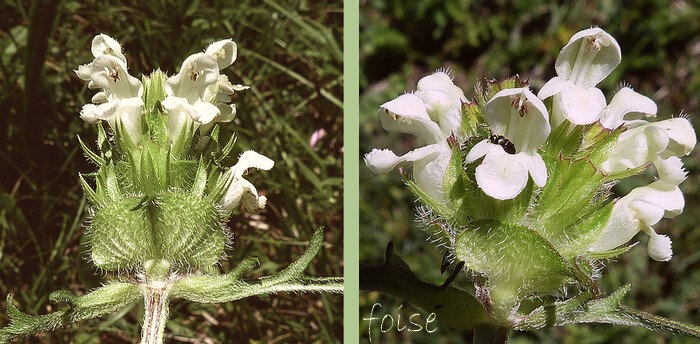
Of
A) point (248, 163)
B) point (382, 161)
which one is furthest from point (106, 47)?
point (382, 161)

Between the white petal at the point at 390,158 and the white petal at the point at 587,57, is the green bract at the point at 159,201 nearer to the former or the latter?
the white petal at the point at 390,158

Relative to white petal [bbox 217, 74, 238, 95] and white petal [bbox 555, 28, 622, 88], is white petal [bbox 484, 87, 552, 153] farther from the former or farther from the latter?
white petal [bbox 217, 74, 238, 95]

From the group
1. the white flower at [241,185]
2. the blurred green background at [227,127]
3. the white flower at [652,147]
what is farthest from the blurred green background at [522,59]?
the white flower at [652,147]

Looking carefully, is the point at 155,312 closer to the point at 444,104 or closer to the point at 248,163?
the point at 248,163

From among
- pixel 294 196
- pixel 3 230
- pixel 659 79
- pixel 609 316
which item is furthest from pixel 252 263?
pixel 659 79

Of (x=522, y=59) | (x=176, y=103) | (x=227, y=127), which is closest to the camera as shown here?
(x=176, y=103)

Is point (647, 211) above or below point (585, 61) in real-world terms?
below
